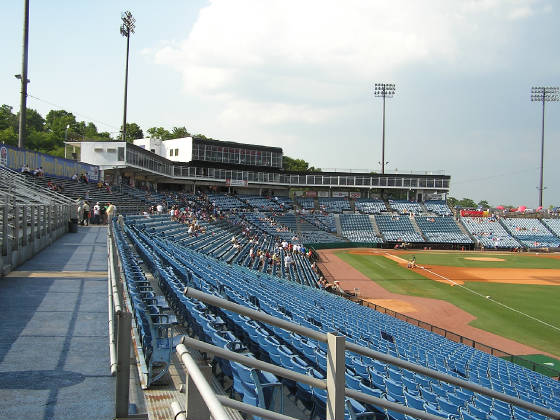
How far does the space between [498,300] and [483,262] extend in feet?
66.1

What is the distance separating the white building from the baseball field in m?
25.8

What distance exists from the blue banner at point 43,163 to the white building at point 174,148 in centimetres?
2706

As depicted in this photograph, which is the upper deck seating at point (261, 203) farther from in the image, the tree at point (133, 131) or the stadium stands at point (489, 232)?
the tree at point (133, 131)

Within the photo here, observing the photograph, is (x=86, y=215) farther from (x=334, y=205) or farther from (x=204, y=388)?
(x=334, y=205)

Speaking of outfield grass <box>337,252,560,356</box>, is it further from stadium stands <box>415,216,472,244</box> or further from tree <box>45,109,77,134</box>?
tree <box>45,109,77,134</box>

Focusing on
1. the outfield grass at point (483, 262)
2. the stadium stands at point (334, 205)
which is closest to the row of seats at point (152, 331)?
the outfield grass at point (483, 262)

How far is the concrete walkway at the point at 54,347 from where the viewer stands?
381 cm

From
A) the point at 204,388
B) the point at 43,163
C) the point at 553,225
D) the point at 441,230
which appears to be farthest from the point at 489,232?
the point at 204,388

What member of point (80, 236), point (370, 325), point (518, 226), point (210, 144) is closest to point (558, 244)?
point (518, 226)

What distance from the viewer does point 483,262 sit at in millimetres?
47750

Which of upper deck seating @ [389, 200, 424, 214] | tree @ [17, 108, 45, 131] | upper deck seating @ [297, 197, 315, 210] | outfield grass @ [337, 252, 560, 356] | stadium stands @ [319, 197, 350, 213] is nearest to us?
outfield grass @ [337, 252, 560, 356]

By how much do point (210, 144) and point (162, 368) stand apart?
62.3 m

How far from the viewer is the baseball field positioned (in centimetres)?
2155

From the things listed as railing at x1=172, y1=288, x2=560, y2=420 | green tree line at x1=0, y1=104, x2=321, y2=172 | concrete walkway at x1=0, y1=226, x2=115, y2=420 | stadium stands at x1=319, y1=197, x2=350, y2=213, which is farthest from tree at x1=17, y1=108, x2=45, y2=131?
railing at x1=172, y1=288, x2=560, y2=420
